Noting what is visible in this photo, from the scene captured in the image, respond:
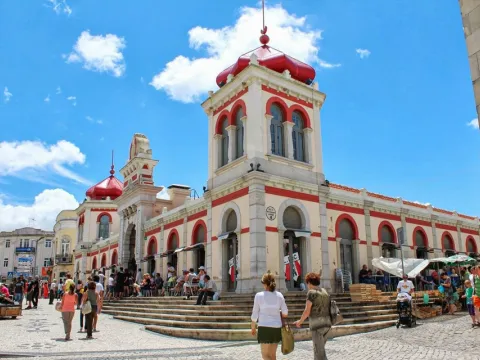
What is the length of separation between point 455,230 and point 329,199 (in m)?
12.3

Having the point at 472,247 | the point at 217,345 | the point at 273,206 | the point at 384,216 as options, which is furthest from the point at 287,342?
the point at 472,247

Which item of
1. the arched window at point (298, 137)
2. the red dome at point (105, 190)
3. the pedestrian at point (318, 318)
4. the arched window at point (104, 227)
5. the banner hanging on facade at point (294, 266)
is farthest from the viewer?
the red dome at point (105, 190)

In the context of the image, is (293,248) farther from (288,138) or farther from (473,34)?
(473,34)

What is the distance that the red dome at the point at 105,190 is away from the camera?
38.9 m

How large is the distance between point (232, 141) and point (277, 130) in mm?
2017

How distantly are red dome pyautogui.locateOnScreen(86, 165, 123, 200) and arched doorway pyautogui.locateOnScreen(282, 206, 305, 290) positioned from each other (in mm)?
25203

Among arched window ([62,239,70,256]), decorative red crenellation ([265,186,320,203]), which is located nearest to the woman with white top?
decorative red crenellation ([265,186,320,203])

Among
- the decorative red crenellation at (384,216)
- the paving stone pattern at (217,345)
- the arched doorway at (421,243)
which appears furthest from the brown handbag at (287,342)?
the arched doorway at (421,243)

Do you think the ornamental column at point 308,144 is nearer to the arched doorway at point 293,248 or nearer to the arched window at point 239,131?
the arched doorway at point 293,248

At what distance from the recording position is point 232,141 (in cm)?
1912

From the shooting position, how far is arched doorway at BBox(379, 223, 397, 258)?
72.8ft

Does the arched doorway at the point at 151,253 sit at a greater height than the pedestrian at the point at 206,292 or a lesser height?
greater

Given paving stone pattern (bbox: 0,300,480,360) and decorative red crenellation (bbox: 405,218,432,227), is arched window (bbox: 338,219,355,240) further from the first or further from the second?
paving stone pattern (bbox: 0,300,480,360)

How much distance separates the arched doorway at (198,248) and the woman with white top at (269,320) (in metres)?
14.5
